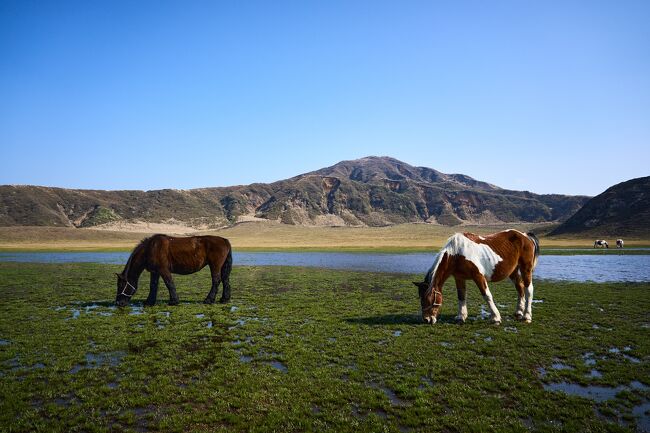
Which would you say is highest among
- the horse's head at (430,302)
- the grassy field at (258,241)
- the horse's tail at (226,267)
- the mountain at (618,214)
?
the mountain at (618,214)

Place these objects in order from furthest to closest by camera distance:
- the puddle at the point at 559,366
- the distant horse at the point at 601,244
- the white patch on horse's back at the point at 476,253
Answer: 1. the distant horse at the point at 601,244
2. the white patch on horse's back at the point at 476,253
3. the puddle at the point at 559,366

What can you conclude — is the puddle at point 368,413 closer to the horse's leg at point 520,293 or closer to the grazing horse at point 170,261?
the horse's leg at point 520,293

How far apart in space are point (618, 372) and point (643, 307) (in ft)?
38.8

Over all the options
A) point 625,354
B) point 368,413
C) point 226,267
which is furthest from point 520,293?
point 226,267

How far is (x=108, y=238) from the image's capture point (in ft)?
364

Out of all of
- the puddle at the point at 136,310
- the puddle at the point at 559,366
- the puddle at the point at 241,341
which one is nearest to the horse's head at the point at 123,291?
the puddle at the point at 136,310

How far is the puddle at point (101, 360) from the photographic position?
10.4 meters

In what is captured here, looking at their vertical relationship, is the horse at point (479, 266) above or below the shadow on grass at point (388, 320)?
above

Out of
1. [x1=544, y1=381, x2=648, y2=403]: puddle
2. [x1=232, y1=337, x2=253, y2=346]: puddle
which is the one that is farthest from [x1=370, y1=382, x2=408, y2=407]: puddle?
[x1=232, y1=337, x2=253, y2=346]: puddle

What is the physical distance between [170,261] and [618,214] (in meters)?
143

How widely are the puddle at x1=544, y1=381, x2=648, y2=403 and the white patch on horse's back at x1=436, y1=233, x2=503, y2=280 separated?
19.5 ft

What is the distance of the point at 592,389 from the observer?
8.74 metres

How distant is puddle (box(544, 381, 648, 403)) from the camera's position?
8367mm

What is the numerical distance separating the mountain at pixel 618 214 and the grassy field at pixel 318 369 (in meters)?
114
